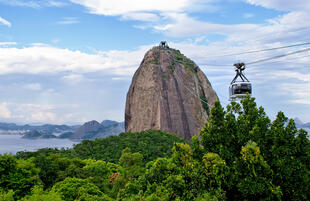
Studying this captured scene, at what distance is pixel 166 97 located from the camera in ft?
157

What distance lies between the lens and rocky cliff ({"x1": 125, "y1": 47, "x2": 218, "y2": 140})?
1861 inches

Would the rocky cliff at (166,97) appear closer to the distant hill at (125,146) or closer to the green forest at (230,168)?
the distant hill at (125,146)

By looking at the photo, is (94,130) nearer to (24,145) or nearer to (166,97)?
(24,145)

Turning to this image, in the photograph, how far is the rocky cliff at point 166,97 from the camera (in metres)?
47.3

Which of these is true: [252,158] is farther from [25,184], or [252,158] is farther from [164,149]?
[164,149]

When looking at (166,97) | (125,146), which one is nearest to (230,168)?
(125,146)

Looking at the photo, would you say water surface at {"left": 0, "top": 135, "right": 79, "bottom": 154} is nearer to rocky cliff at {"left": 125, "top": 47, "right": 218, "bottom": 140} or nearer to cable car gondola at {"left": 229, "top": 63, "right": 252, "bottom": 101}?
rocky cliff at {"left": 125, "top": 47, "right": 218, "bottom": 140}

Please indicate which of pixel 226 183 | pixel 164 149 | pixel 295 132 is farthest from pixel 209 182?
pixel 164 149

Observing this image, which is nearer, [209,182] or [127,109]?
[209,182]

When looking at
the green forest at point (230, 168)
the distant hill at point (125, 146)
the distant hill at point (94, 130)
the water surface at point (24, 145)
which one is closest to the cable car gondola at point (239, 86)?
the green forest at point (230, 168)

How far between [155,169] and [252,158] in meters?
4.83

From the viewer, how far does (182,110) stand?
48.1 metres

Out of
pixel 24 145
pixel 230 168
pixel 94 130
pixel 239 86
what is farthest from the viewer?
pixel 94 130

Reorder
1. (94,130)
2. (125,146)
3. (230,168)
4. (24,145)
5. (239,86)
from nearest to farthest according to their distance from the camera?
1. (230,168)
2. (239,86)
3. (125,146)
4. (24,145)
5. (94,130)
